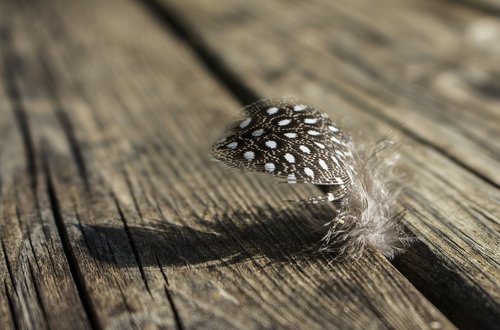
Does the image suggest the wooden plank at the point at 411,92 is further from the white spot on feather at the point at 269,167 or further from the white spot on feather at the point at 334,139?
the white spot on feather at the point at 269,167

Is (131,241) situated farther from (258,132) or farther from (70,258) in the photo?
(258,132)

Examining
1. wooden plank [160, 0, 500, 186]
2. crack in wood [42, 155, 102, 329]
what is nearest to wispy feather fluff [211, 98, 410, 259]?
crack in wood [42, 155, 102, 329]

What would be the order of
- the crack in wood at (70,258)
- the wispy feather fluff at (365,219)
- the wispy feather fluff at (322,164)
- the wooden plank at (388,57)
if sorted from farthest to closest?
1. the wooden plank at (388,57)
2. the wispy feather fluff at (365,219)
3. the wispy feather fluff at (322,164)
4. the crack in wood at (70,258)

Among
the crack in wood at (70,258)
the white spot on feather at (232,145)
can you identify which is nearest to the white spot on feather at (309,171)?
the white spot on feather at (232,145)

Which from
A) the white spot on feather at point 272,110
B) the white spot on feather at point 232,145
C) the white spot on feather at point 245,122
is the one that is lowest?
the white spot on feather at point 232,145

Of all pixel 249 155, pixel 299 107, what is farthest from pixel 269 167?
pixel 299 107

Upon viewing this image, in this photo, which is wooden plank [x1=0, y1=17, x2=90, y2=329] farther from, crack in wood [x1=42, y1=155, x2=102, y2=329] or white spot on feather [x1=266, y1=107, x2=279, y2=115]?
white spot on feather [x1=266, y1=107, x2=279, y2=115]

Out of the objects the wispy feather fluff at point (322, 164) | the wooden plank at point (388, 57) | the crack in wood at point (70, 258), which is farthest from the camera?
the wooden plank at point (388, 57)

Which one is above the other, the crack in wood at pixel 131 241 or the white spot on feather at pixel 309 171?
the white spot on feather at pixel 309 171
